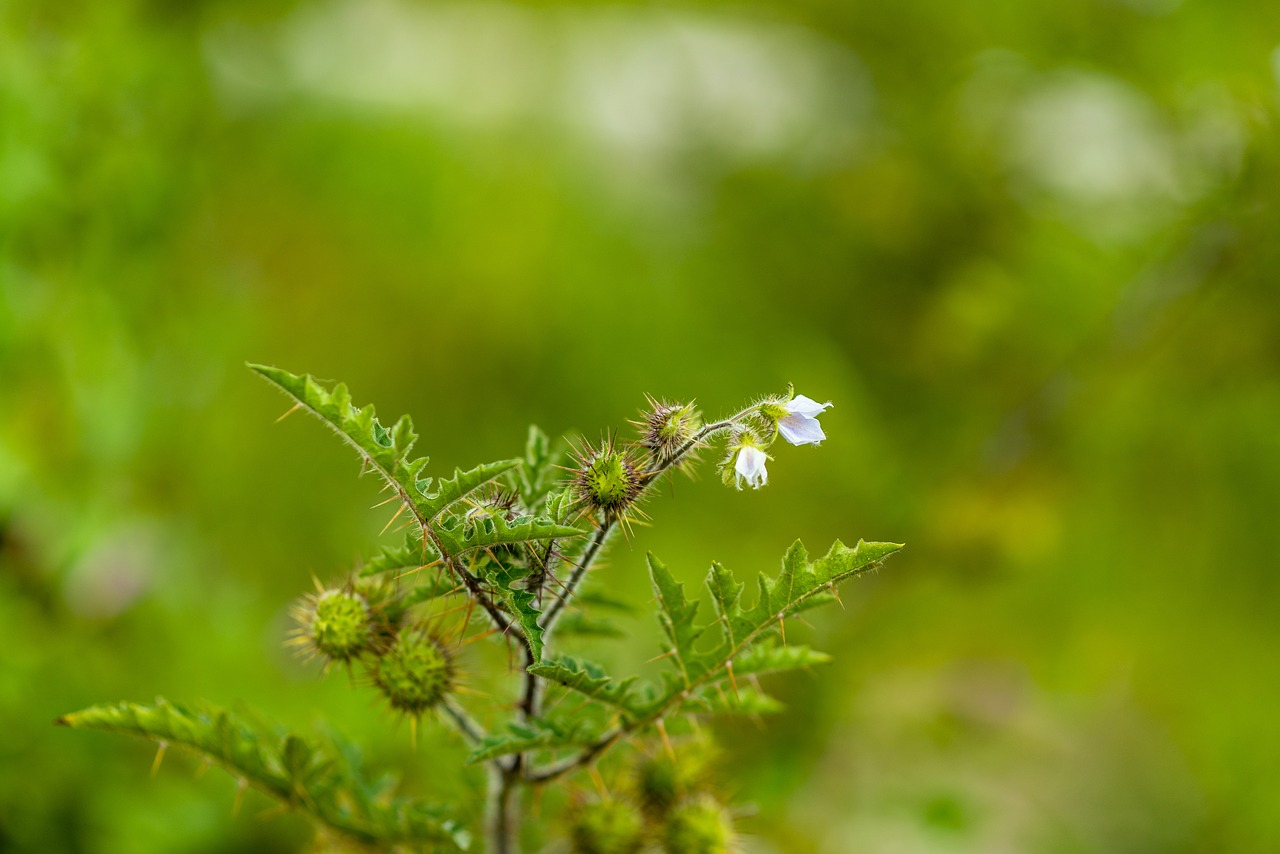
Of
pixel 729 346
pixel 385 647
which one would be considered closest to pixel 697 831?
pixel 385 647

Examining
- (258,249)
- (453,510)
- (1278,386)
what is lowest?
(453,510)

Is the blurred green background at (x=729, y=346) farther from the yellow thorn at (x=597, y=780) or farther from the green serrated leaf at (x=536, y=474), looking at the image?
the green serrated leaf at (x=536, y=474)

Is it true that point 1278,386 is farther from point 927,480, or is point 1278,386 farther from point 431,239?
point 431,239

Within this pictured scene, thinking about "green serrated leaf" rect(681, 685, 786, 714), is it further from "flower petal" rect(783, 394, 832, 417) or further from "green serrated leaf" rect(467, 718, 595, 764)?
"flower petal" rect(783, 394, 832, 417)

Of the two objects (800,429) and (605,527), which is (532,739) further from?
(800,429)

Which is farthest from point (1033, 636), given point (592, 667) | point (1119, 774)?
point (592, 667)

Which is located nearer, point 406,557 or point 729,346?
point 406,557
